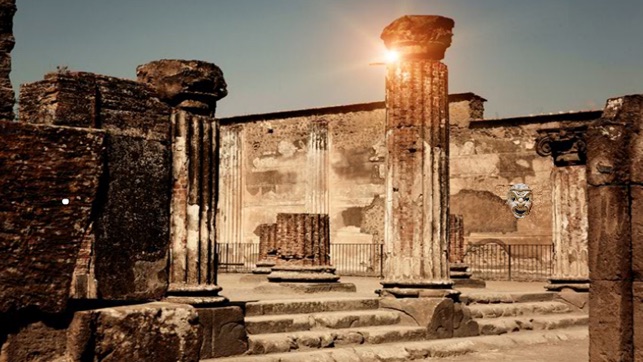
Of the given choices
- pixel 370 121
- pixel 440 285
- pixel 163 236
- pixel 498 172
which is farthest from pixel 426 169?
pixel 370 121

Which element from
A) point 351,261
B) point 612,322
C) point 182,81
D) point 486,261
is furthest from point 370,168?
point 612,322

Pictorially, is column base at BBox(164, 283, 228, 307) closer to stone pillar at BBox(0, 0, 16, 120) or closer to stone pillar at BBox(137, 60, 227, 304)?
stone pillar at BBox(137, 60, 227, 304)

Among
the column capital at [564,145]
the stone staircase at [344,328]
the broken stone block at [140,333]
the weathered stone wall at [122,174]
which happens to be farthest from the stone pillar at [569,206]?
the broken stone block at [140,333]

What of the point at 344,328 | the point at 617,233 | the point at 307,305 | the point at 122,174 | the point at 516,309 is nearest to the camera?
the point at 617,233

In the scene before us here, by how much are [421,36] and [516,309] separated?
4.13 m

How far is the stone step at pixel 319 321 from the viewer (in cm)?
923

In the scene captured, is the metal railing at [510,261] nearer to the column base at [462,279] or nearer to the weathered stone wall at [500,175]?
the weathered stone wall at [500,175]

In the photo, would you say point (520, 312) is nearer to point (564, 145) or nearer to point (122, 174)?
point (564, 145)

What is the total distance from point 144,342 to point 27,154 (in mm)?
725

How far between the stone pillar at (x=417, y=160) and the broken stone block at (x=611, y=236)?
4964 mm

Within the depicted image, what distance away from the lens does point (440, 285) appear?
1076cm

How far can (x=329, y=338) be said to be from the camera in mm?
9422

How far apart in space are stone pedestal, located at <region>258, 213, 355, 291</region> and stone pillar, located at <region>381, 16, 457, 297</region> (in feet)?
9.31

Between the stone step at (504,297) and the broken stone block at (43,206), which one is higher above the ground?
the broken stone block at (43,206)
